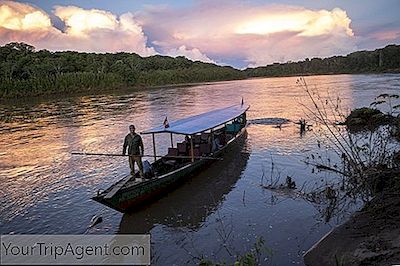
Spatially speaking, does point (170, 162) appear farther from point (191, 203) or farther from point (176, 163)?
point (191, 203)

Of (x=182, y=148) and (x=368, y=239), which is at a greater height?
(x=182, y=148)

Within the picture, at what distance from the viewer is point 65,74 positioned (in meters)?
81.6

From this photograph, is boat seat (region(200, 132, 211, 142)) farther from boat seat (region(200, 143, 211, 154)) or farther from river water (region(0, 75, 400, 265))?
river water (region(0, 75, 400, 265))

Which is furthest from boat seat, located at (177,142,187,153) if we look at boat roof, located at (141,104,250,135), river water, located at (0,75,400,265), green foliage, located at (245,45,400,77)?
green foliage, located at (245,45,400,77)

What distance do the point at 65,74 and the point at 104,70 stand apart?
16.7 metres

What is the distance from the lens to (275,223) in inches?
430

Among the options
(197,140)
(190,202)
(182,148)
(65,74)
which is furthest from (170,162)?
(65,74)

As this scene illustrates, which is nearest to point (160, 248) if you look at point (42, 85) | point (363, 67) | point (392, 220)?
point (392, 220)

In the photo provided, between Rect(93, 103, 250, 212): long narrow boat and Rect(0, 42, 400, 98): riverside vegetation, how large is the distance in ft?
199

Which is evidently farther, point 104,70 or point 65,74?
point 104,70

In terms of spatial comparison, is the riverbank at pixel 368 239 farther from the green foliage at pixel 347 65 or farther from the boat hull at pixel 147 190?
the green foliage at pixel 347 65

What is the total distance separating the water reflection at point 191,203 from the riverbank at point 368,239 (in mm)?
4082

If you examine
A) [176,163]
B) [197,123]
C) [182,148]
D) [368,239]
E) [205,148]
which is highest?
[197,123]

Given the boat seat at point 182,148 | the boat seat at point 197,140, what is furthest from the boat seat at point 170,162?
the boat seat at point 197,140
